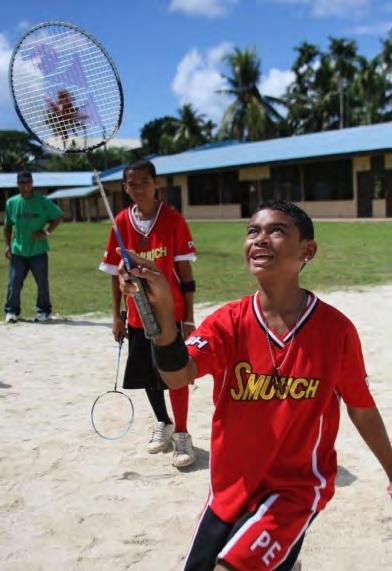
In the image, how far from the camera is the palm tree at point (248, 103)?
54.1m

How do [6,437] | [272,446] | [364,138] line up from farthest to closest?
[364,138] < [6,437] < [272,446]

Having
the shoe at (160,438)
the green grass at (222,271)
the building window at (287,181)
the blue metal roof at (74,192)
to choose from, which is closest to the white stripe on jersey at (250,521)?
the shoe at (160,438)

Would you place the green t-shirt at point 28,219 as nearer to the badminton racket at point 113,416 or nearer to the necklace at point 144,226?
the badminton racket at point 113,416

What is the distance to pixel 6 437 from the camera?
4.82 meters

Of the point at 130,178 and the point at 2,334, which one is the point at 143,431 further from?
the point at 2,334

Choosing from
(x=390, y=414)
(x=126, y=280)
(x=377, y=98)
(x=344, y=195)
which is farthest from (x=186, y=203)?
(x=126, y=280)

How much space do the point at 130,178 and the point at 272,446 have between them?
2.26m

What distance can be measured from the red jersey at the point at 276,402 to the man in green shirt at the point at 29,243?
7462 millimetres

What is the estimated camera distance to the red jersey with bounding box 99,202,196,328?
162 inches

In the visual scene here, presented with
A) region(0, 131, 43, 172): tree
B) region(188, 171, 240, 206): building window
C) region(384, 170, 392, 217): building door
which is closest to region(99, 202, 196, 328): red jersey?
region(384, 170, 392, 217): building door

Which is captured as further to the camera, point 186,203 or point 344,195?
point 186,203

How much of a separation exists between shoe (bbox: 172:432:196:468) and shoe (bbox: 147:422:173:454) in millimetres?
192

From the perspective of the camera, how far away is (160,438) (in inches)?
176

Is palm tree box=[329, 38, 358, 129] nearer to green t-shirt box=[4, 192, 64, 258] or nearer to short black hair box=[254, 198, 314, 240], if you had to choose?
green t-shirt box=[4, 192, 64, 258]
